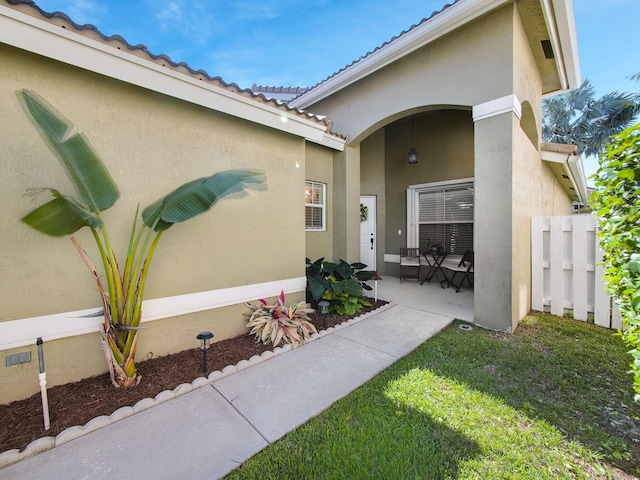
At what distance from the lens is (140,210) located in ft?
11.2

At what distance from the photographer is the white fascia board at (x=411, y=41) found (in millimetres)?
4402

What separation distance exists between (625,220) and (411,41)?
5103mm

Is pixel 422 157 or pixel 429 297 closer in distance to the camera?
pixel 429 297

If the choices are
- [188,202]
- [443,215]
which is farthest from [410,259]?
[188,202]

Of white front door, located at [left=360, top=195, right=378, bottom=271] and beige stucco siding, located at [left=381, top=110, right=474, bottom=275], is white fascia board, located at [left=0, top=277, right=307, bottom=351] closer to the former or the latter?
white front door, located at [left=360, top=195, right=378, bottom=271]

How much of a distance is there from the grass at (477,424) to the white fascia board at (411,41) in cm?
550

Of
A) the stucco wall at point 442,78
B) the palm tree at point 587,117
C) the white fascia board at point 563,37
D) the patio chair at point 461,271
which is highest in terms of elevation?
the palm tree at point 587,117

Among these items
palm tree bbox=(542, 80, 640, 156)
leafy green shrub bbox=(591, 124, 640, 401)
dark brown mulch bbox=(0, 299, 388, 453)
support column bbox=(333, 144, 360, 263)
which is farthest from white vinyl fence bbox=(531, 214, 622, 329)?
palm tree bbox=(542, 80, 640, 156)

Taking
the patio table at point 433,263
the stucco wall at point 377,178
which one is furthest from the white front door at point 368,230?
the patio table at point 433,263

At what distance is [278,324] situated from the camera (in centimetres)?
423

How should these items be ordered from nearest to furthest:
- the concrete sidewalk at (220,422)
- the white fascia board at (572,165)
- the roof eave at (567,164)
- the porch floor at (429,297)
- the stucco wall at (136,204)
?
the concrete sidewalk at (220,422) → the stucco wall at (136,204) → the porch floor at (429,297) → the roof eave at (567,164) → the white fascia board at (572,165)

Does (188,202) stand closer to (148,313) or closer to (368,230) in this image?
(148,313)

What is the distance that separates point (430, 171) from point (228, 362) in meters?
7.55

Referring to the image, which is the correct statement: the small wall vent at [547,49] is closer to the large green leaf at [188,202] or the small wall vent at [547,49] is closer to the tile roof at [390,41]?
the tile roof at [390,41]
